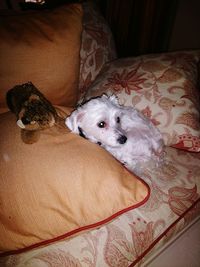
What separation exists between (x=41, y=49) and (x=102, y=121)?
664mm

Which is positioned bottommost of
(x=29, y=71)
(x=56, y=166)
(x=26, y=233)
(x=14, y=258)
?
(x=14, y=258)

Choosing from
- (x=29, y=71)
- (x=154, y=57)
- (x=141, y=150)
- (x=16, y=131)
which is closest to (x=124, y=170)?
(x=141, y=150)

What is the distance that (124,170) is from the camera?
1238mm

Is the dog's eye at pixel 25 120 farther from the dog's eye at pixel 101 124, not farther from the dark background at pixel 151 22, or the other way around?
the dark background at pixel 151 22

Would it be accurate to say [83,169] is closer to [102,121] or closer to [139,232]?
[139,232]

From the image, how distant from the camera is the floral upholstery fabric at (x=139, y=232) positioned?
1.09 meters

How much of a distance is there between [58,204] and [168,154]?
31.8 inches

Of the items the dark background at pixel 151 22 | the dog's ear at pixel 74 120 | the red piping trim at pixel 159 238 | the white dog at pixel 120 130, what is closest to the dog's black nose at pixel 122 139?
the white dog at pixel 120 130

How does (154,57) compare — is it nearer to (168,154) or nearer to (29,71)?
(168,154)

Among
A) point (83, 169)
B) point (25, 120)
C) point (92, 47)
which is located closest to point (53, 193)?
point (83, 169)

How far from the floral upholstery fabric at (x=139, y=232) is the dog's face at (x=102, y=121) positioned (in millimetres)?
387

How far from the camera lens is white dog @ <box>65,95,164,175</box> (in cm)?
160

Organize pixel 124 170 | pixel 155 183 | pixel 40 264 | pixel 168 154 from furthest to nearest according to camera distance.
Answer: pixel 168 154
pixel 155 183
pixel 124 170
pixel 40 264

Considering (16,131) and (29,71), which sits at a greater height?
(29,71)
